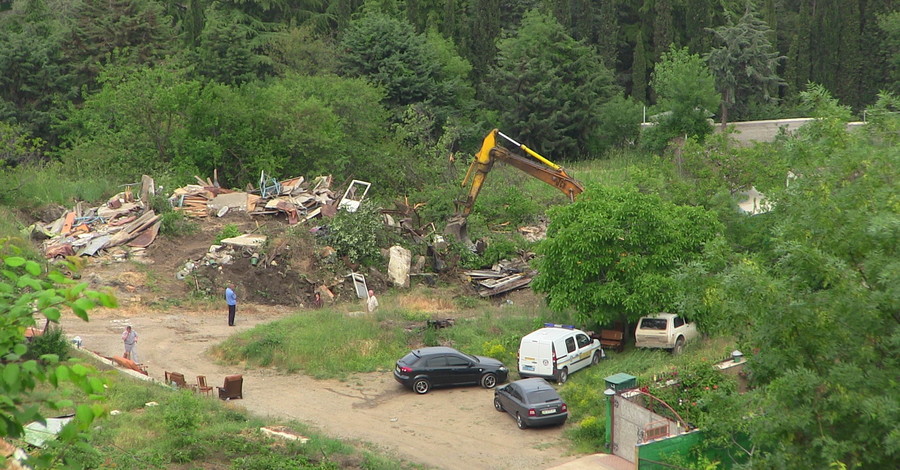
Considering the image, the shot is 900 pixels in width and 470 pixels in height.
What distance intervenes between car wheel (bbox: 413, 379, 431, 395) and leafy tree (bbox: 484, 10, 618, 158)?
33.8 metres

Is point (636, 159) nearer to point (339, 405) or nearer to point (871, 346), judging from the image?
point (339, 405)

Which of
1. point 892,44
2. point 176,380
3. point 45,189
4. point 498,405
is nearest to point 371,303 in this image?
point 498,405

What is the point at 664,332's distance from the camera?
25703 millimetres

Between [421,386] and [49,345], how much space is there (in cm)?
900

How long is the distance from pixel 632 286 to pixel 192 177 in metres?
23.0

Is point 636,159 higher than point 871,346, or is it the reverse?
point 871,346

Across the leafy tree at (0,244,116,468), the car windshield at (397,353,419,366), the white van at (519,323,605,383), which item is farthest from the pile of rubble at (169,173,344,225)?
the leafy tree at (0,244,116,468)

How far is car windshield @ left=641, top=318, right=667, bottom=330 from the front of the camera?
2586 cm

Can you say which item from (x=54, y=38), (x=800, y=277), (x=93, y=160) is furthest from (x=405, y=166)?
(x=800, y=277)

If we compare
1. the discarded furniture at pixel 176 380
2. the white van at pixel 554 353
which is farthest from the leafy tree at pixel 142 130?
the white van at pixel 554 353

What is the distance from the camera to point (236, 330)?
2897 centimetres

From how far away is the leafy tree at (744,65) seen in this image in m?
57.0

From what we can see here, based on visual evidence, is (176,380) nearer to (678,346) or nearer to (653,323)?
(653,323)

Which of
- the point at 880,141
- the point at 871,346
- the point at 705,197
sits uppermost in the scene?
the point at 880,141
